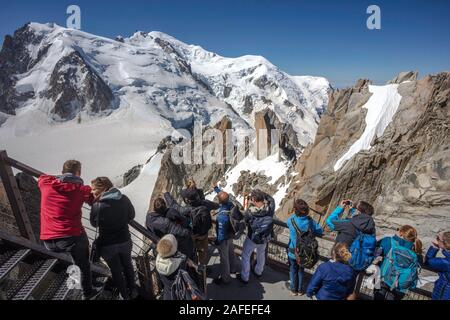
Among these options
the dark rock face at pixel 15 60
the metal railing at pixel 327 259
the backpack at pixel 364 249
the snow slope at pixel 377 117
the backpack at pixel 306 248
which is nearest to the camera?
the backpack at pixel 364 249

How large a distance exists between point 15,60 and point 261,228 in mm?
155271

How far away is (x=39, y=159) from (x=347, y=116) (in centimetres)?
8064

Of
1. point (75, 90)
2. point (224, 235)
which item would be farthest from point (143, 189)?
point (75, 90)

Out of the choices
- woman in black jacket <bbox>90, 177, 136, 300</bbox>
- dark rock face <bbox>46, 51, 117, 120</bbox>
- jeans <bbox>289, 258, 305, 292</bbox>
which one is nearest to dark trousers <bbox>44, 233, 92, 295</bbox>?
woman in black jacket <bbox>90, 177, 136, 300</bbox>

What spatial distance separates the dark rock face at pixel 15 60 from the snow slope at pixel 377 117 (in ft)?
408

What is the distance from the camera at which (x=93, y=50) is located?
138 metres

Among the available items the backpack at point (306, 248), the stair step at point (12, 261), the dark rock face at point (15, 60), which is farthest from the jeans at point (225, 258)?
the dark rock face at point (15, 60)

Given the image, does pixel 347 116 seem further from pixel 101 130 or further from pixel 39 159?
pixel 101 130

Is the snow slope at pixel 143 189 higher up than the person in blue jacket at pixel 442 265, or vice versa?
the person in blue jacket at pixel 442 265

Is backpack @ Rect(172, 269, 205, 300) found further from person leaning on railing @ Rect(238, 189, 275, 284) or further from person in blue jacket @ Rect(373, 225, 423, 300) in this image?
person in blue jacket @ Rect(373, 225, 423, 300)

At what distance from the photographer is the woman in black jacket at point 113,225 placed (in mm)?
3779

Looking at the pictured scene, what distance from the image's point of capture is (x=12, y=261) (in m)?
3.83

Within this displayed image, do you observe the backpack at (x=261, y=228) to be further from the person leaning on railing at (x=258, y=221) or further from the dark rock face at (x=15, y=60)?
the dark rock face at (x=15, y=60)
